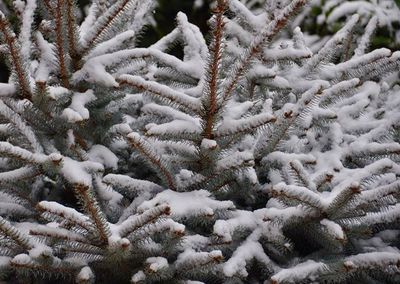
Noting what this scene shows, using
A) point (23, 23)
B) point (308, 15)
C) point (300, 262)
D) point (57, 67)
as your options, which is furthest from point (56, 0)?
point (308, 15)

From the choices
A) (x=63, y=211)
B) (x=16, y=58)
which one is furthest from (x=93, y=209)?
(x=16, y=58)

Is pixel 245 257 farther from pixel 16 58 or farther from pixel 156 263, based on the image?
pixel 16 58

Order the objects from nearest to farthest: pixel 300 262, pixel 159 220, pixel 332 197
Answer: pixel 159 220, pixel 332 197, pixel 300 262

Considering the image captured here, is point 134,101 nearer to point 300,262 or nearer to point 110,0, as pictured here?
point 110,0

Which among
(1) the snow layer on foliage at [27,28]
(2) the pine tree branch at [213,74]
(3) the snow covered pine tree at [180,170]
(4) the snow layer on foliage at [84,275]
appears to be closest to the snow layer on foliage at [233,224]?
(3) the snow covered pine tree at [180,170]

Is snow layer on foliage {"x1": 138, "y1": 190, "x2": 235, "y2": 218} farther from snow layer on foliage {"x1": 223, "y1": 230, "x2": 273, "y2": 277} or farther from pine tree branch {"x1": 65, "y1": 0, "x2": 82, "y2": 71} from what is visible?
pine tree branch {"x1": 65, "y1": 0, "x2": 82, "y2": 71}

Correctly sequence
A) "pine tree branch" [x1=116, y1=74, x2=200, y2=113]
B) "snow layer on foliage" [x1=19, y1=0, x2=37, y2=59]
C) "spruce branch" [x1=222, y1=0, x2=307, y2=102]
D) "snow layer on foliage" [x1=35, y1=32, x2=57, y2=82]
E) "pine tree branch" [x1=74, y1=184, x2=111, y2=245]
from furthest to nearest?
1. "snow layer on foliage" [x1=19, y1=0, x2=37, y2=59]
2. "snow layer on foliage" [x1=35, y1=32, x2=57, y2=82]
3. "pine tree branch" [x1=116, y1=74, x2=200, y2=113]
4. "spruce branch" [x1=222, y1=0, x2=307, y2=102]
5. "pine tree branch" [x1=74, y1=184, x2=111, y2=245]

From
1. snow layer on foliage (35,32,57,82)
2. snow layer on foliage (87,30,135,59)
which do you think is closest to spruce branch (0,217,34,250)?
snow layer on foliage (35,32,57,82)
